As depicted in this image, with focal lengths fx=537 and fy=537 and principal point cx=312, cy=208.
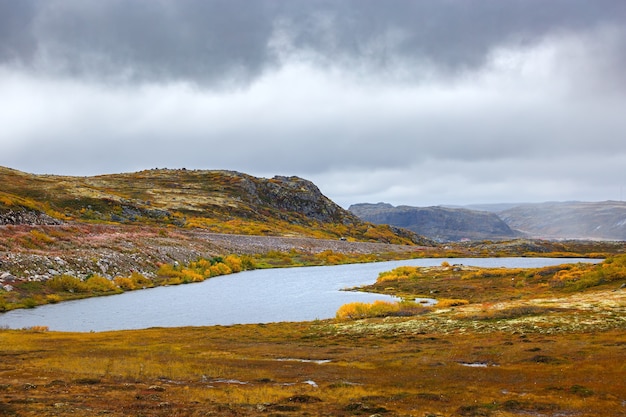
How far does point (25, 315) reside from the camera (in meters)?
49.2

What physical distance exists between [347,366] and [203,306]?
35.0 m

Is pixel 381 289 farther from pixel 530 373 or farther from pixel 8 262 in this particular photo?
pixel 530 373

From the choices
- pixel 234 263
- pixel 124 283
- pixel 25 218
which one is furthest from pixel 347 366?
pixel 25 218

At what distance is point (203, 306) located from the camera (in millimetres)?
59344

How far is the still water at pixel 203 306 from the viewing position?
48812 mm

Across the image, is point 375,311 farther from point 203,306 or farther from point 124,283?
point 124,283

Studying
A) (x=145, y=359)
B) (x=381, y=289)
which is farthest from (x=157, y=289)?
(x=145, y=359)

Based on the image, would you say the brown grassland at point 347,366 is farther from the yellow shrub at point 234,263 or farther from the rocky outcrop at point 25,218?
the yellow shrub at point 234,263

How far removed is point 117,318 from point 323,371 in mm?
31782

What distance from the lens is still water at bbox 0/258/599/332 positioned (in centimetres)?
4881

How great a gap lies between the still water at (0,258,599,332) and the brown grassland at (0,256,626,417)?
6.87m

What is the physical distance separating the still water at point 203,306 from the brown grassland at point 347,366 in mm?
6867

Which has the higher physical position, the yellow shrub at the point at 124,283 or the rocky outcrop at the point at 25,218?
the rocky outcrop at the point at 25,218

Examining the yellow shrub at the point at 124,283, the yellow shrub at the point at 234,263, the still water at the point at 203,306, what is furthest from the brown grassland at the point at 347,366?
the yellow shrub at the point at 234,263
